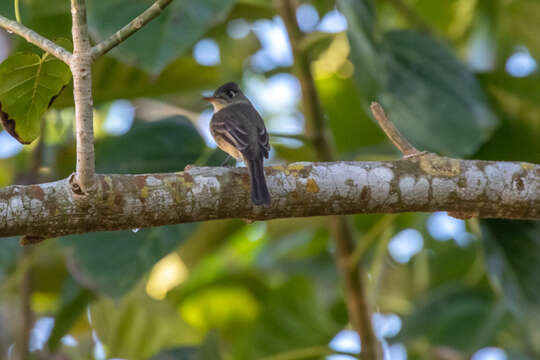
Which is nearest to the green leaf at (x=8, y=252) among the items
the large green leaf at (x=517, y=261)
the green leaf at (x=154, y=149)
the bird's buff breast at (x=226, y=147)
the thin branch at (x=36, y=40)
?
the green leaf at (x=154, y=149)

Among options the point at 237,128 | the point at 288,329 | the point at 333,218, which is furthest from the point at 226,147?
the point at 288,329

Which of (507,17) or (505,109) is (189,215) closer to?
(505,109)

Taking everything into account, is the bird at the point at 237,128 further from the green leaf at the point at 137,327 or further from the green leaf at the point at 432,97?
the green leaf at the point at 137,327

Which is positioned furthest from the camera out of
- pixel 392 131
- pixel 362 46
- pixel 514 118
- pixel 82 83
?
pixel 514 118

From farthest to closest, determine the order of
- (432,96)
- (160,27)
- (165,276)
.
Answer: (165,276) → (432,96) → (160,27)

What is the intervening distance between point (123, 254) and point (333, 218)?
795 mm

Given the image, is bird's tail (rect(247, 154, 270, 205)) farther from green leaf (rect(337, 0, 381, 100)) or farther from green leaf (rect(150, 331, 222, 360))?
green leaf (rect(150, 331, 222, 360))

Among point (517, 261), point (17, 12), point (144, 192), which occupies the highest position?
point (17, 12)

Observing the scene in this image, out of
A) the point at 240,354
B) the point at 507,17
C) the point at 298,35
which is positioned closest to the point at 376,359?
the point at 240,354

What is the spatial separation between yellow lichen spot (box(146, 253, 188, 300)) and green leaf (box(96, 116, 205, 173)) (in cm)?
139

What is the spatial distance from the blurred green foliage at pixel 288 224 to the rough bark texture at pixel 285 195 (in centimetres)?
27

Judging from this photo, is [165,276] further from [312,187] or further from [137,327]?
[312,187]

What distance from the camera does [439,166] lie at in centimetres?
196

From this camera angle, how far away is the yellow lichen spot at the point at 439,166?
195 centimetres
